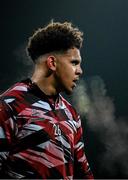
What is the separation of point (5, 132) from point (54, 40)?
45cm

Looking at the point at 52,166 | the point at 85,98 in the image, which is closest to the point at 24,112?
the point at 52,166

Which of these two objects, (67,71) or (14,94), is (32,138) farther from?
(67,71)

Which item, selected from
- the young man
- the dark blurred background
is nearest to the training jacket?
the young man

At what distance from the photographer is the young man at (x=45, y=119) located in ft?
4.28

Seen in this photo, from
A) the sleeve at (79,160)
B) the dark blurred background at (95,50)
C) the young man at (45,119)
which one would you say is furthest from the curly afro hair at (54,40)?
the dark blurred background at (95,50)

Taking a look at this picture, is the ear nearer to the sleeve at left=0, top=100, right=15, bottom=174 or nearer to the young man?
the young man

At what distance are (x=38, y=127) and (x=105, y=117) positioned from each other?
7.05ft

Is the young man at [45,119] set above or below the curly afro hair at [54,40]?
below

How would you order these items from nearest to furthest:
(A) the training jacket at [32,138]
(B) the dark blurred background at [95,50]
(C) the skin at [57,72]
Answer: (A) the training jacket at [32,138]
(C) the skin at [57,72]
(B) the dark blurred background at [95,50]

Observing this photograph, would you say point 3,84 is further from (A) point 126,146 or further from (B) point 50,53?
(B) point 50,53

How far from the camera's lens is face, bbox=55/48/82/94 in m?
1.47

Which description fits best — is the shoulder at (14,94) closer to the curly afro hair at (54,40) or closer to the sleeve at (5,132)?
the sleeve at (5,132)

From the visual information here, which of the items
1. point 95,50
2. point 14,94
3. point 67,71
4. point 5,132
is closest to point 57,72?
point 67,71

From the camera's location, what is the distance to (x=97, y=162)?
341 centimetres
